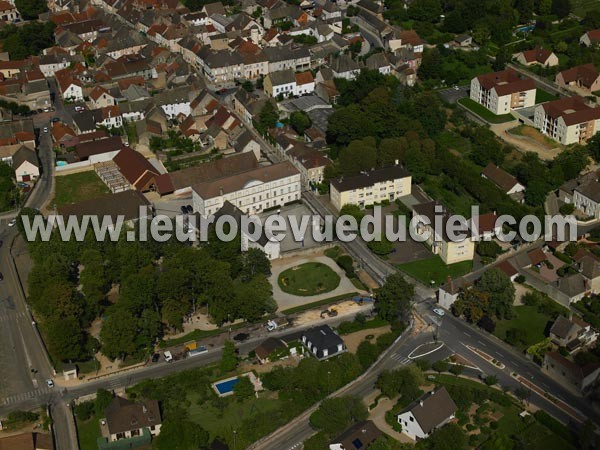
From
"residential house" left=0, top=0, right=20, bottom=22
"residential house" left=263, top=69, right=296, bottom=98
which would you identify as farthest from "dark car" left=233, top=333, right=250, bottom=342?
"residential house" left=0, top=0, right=20, bottom=22

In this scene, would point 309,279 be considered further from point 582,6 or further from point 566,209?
point 582,6

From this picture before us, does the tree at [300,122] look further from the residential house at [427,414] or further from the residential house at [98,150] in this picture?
the residential house at [427,414]

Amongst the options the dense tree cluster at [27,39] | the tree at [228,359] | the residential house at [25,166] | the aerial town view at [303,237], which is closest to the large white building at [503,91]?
the aerial town view at [303,237]

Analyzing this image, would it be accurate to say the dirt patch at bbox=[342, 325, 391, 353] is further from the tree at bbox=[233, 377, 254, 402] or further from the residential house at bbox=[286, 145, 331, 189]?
the residential house at bbox=[286, 145, 331, 189]

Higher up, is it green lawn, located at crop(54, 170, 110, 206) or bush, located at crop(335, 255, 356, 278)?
green lawn, located at crop(54, 170, 110, 206)

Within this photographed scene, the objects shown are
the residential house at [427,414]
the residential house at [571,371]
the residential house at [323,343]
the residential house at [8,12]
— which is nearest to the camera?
the residential house at [427,414]

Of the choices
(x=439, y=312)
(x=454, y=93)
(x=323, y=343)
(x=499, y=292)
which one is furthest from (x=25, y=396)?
(x=454, y=93)

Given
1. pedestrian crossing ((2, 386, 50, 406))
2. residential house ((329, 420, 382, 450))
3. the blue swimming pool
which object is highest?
residential house ((329, 420, 382, 450))
